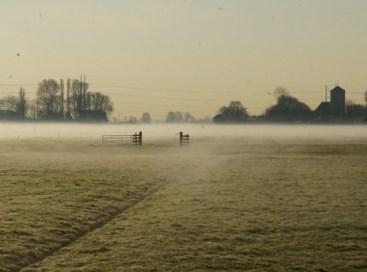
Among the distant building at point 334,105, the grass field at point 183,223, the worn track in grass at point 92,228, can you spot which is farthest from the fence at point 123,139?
the distant building at point 334,105

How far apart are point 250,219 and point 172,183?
434 inches

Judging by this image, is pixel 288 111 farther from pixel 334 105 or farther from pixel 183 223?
pixel 183 223

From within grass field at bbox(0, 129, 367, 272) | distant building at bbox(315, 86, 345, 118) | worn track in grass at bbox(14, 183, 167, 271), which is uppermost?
distant building at bbox(315, 86, 345, 118)

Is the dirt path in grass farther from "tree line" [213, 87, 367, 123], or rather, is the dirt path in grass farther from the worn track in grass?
"tree line" [213, 87, 367, 123]

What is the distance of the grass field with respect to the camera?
41.1 ft

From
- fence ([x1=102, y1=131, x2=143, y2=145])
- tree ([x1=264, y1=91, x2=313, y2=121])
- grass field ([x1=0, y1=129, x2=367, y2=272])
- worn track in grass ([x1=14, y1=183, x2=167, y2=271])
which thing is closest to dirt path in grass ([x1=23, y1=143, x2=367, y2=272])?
grass field ([x1=0, y1=129, x2=367, y2=272])

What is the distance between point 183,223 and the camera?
16.7m

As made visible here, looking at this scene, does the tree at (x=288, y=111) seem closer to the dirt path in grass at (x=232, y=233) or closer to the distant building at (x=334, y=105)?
the distant building at (x=334, y=105)

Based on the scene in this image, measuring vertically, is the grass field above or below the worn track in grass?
above

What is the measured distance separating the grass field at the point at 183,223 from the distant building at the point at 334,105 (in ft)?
417

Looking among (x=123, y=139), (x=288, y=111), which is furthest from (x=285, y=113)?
(x=123, y=139)

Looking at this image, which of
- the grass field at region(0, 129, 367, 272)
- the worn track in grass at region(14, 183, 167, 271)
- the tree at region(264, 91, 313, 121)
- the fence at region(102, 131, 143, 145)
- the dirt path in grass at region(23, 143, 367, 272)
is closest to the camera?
the dirt path in grass at region(23, 143, 367, 272)

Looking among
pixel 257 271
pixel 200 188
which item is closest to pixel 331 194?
pixel 200 188

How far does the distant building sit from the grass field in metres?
127
